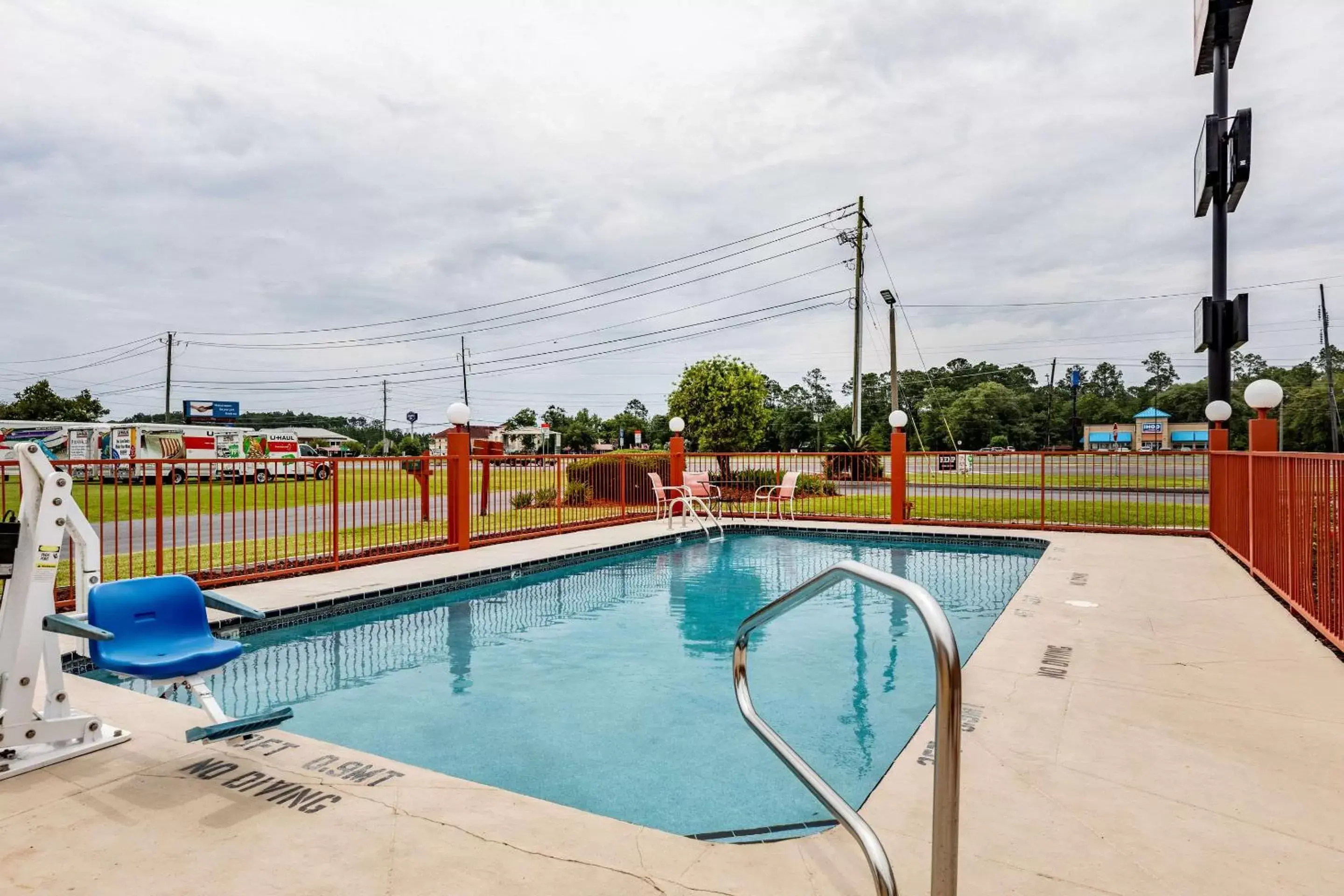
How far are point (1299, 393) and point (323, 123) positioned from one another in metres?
55.3

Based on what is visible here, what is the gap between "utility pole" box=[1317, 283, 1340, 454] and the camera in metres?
32.9

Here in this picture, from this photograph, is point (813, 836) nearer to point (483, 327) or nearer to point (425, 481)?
point (425, 481)

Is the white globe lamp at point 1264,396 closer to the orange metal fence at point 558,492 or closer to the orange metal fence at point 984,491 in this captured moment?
the orange metal fence at point 984,491

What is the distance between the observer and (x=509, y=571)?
25.8 feet

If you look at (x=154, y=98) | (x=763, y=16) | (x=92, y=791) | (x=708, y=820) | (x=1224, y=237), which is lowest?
(x=708, y=820)

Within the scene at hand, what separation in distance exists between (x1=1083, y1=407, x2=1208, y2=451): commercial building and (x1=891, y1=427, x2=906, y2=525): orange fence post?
4219 cm

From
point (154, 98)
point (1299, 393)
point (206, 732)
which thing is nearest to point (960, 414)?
point (1299, 393)

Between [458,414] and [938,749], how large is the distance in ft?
27.8

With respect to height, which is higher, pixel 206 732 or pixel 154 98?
pixel 154 98

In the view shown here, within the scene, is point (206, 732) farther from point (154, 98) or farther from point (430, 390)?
point (430, 390)

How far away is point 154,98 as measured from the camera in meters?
9.87

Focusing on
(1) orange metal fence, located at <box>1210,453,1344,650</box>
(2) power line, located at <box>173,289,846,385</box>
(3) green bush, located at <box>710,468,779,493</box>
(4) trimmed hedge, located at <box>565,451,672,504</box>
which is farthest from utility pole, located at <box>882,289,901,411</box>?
(1) orange metal fence, located at <box>1210,453,1344,650</box>

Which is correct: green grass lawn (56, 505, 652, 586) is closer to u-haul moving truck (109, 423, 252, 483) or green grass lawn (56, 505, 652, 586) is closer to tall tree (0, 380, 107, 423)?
u-haul moving truck (109, 423, 252, 483)

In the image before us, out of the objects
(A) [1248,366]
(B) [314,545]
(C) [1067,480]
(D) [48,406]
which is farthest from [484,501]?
(A) [1248,366]
